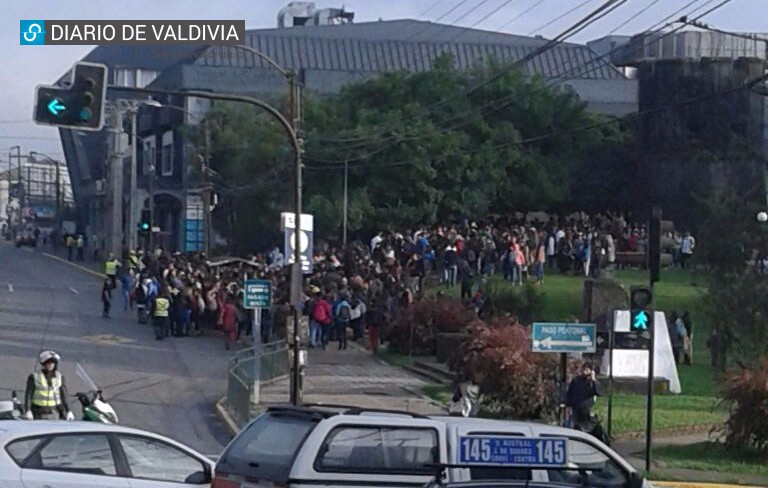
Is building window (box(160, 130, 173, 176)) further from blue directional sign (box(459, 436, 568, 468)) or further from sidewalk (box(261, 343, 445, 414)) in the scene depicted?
blue directional sign (box(459, 436, 568, 468))

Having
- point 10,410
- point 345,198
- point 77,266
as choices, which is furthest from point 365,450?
point 77,266

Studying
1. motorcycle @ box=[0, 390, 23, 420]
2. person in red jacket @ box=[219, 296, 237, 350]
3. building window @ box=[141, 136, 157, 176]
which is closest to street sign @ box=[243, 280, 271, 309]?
motorcycle @ box=[0, 390, 23, 420]

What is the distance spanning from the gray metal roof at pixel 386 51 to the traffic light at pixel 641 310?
66944mm

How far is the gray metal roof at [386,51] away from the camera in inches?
3642

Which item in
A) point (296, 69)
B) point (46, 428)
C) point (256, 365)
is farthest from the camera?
point (296, 69)

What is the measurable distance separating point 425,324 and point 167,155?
5527 centimetres

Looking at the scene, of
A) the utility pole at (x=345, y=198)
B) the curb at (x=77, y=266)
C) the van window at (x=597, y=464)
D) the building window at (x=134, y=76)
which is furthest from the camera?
the building window at (x=134, y=76)

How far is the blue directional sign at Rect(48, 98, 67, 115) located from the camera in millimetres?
22672

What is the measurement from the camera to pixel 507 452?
10.4m

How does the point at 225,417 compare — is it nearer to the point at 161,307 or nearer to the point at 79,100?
the point at 79,100

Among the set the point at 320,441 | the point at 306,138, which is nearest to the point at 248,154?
the point at 306,138

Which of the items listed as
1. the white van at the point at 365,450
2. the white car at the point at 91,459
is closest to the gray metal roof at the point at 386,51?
the white car at the point at 91,459

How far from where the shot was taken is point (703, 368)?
4075 centimetres

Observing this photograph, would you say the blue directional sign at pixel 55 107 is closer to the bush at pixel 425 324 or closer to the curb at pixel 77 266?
the bush at pixel 425 324
